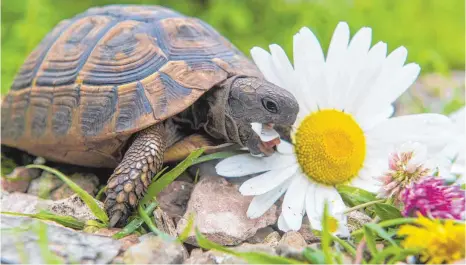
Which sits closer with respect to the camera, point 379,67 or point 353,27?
point 379,67

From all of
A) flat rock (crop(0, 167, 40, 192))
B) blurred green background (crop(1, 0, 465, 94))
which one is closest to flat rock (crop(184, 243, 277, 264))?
flat rock (crop(0, 167, 40, 192))

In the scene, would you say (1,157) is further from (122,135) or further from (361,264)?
(361,264)

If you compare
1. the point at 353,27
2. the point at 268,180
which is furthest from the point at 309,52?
the point at 353,27

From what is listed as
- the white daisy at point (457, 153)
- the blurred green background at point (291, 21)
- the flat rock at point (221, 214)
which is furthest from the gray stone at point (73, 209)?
the blurred green background at point (291, 21)

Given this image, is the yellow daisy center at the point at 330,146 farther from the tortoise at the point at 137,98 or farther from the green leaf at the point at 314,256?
the green leaf at the point at 314,256

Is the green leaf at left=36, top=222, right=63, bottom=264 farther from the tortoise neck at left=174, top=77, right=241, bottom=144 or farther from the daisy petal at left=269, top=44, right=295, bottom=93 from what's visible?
the daisy petal at left=269, top=44, right=295, bottom=93
